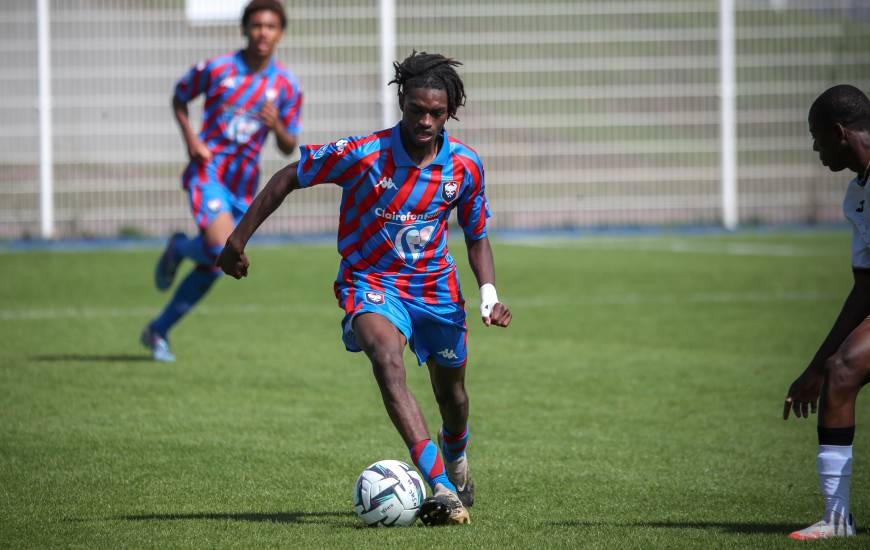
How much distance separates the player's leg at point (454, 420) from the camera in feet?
18.7

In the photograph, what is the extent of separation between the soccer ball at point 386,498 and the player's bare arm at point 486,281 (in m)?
0.68

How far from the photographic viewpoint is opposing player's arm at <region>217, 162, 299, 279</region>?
550cm

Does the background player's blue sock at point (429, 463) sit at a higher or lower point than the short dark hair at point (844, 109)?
lower

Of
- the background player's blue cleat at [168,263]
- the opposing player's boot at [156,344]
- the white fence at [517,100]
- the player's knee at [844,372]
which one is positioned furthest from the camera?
the white fence at [517,100]

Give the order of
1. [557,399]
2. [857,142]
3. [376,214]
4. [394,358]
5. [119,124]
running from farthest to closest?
[119,124] → [557,399] → [376,214] → [394,358] → [857,142]

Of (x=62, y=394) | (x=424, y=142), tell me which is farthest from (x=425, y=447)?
(x=62, y=394)

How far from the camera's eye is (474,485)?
592 cm

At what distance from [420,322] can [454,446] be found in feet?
1.88

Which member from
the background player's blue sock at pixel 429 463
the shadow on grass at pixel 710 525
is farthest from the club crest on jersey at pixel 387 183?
the shadow on grass at pixel 710 525

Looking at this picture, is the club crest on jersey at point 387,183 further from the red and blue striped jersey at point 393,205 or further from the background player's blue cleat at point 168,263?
the background player's blue cleat at point 168,263

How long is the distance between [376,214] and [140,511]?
4.79 feet

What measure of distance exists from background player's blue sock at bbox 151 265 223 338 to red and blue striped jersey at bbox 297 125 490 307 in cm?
434

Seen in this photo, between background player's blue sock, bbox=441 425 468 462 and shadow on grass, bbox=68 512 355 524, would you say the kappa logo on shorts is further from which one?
shadow on grass, bbox=68 512 355 524

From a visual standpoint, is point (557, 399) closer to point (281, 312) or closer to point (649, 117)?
point (281, 312)
